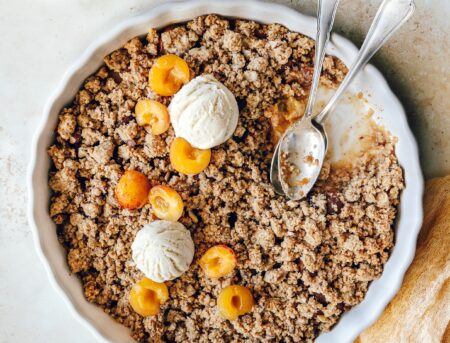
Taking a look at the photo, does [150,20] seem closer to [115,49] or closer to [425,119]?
[115,49]

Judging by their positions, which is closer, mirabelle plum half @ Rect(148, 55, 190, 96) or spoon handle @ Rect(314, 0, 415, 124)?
spoon handle @ Rect(314, 0, 415, 124)

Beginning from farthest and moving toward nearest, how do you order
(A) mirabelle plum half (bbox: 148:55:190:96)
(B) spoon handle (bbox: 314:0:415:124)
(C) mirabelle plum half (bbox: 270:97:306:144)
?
(C) mirabelle plum half (bbox: 270:97:306:144) → (A) mirabelle plum half (bbox: 148:55:190:96) → (B) spoon handle (bbox: 314:0:415:124)

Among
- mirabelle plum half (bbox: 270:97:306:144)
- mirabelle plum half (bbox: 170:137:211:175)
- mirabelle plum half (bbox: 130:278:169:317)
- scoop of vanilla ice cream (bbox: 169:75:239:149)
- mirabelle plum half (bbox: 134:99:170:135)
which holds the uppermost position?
mirabelle plum half (bbox: 270:97:306:144)

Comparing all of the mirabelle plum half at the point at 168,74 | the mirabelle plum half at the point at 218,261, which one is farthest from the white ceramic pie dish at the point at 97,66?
the mirabelle plum half at the point at 218,261

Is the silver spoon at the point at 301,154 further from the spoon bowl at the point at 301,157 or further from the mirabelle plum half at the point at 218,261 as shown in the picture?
the mirabelle plum half at the point at 218,261

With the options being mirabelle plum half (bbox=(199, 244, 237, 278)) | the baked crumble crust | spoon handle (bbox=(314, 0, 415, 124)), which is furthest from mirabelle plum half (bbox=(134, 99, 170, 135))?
spoon handle (bbox=(314, 0, 415, 124))

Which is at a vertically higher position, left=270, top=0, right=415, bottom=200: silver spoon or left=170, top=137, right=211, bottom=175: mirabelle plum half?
left=270, top=0, right=415, bottom=200: silver spoon

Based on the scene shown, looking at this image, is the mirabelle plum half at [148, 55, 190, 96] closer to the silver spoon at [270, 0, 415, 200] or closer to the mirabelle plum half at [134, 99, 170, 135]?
the mirabelle plum half at [134, 99, 170, 135]

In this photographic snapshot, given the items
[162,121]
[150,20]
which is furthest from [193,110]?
[150,20]

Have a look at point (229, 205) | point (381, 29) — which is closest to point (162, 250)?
point (229, 205)
